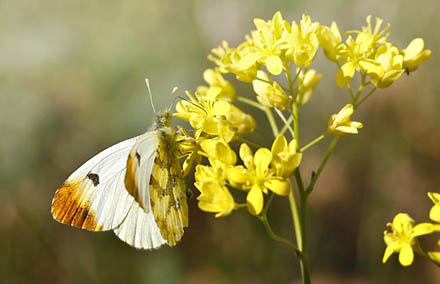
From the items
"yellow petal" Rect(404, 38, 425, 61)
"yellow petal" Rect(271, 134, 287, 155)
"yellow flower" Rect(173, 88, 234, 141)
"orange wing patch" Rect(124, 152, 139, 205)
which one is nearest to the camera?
"orange wing patch" Rect(124, 152, 139, 205)

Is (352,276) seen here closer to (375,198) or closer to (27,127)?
(375,198)

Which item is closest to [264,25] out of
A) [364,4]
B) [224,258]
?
[224,258]

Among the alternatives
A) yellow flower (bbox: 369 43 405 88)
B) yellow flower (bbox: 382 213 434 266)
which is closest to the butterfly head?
yellow flower (bbox: 369 43 405 88)

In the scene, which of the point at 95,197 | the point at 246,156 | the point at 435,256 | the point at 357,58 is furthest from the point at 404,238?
the point at 95,197

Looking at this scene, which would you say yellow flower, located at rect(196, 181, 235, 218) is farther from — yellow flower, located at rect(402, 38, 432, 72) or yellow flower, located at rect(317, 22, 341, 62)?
yellow flower, located at rect(402, 38, 432, 72)

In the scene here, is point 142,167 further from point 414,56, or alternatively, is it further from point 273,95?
point 414,56

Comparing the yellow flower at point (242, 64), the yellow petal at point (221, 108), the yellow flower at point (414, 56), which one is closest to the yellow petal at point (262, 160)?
the yellow petal at point (221, 108)
